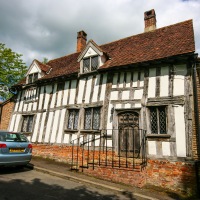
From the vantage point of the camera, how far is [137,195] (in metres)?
5.36

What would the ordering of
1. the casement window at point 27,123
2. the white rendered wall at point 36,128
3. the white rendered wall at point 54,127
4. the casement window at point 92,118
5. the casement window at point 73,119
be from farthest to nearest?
the casement window at point 27,123, the white rendered wall at point 36,128, the white rendered wall at point 54,127, the casement window at point 73,119, the casement window at point 92,118

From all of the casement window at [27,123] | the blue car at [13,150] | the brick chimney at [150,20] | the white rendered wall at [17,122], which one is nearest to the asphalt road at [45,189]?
the blue car at [13,150]

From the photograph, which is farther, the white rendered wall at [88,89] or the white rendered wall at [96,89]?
the white rendered wall at [88,89]

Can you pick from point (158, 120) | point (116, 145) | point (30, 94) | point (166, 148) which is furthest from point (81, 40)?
point (166, 148)

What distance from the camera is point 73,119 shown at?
10625 millimetres

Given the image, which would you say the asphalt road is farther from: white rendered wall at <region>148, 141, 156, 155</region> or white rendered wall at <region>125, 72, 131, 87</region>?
white rendered wall at <region>125, 72, 131, 87</region>

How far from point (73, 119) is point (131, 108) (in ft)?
12.3

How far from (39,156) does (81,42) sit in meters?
Answer: 10.0

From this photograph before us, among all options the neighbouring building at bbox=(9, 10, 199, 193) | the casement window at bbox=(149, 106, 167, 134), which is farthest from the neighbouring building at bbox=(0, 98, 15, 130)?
the casement window at bbox=(149, 106, 167, 134)

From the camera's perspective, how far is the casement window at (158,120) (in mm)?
7872

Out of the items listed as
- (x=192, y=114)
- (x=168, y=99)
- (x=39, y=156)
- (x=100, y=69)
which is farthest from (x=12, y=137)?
(x=192, y=114)

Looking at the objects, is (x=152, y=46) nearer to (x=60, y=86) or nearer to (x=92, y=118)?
(x=92, y=118)

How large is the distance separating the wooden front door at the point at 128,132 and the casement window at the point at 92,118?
4.36 ft

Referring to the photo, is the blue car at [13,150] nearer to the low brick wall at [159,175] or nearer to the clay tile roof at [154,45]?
the low brick wall at [159,175]
